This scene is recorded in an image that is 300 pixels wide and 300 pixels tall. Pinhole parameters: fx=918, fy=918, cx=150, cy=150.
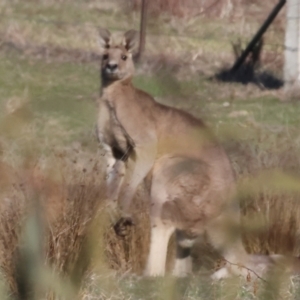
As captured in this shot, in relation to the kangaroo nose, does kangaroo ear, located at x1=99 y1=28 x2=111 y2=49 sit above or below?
above

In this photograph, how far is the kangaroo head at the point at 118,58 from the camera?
5871mm

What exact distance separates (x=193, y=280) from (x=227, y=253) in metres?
0.19

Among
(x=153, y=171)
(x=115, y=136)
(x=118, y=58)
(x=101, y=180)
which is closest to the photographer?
(x=101, y=180)

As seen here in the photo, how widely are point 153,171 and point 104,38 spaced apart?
129 centimetres

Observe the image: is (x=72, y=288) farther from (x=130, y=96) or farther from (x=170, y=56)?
(x=130, y=96)

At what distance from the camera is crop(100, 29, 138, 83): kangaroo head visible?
5.87 metres

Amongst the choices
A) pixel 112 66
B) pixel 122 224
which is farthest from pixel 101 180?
pixel 112 66

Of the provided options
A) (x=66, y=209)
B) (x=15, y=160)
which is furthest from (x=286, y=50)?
(x=15, y=160)

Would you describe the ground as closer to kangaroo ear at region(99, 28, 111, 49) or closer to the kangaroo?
the kangaroo

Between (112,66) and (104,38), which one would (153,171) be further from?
(104,38)

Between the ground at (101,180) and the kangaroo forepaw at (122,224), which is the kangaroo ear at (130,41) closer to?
the ground at (101,180)

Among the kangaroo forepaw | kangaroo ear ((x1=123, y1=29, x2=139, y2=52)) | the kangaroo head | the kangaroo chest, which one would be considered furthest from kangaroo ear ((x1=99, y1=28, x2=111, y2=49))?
the kangaroo forepaw

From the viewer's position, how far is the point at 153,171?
16.6ft

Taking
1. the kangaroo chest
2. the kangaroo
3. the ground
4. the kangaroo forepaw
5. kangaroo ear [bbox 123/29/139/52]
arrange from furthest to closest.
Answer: kangaroo ear [bbox 123/29/139/52] < the kangaroo chest < the kangaroo < the kangaroo forepaw < the ground
